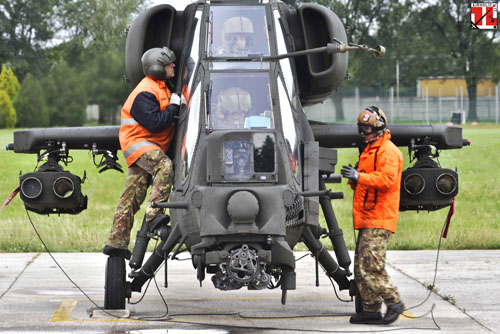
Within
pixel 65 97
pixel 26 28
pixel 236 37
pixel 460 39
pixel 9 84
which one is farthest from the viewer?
pixel 460 39

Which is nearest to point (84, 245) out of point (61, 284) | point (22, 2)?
point (61, 284)

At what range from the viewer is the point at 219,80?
8.53 metres

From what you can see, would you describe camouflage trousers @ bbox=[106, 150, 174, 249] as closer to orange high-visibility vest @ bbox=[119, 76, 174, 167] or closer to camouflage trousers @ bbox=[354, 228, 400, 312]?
orange high-visibility vest @ bbox=[119, 76, 174, 167]

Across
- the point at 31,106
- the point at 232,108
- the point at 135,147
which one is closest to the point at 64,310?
the point at 135,147

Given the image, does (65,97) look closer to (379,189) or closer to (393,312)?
(379,189)

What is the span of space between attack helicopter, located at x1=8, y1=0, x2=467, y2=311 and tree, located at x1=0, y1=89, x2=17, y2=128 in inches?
968

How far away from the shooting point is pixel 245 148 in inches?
309

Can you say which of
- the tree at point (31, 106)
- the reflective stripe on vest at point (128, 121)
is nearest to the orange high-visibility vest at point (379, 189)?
the reflective stripe on vest at point (128, 121)

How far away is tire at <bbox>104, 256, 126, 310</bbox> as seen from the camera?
9901 mm

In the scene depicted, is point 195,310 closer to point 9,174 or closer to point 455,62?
point 9,174

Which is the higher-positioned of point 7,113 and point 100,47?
point 100,47

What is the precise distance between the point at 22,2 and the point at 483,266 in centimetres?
5049

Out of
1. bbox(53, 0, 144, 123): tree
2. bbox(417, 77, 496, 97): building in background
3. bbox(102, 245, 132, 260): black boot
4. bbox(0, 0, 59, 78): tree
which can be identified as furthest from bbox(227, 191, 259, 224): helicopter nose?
bbox(417, 77, 496, 97): building in background

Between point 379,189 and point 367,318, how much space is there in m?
1.20
